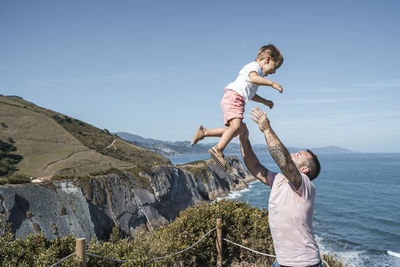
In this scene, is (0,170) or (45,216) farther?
(0,170)

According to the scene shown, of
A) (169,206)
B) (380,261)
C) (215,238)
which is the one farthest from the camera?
(169,206)

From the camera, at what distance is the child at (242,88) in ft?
12.9

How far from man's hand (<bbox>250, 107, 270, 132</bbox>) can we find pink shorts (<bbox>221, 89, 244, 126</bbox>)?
764 millimetres

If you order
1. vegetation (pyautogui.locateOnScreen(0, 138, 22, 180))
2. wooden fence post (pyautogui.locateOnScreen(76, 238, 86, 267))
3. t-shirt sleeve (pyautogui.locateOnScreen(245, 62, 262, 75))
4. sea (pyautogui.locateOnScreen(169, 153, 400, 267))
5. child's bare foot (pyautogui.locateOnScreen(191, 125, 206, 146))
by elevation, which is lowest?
sea (pyautogui.locateOnScreen(169, 153, 400, 267))

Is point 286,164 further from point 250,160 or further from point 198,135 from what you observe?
point 198,135

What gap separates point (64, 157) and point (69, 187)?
4038cm

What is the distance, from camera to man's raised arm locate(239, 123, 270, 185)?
3611 mm

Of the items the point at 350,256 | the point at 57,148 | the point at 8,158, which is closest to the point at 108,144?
the point at 57,148

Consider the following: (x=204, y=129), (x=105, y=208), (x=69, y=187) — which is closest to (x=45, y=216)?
(x=69, y=187)

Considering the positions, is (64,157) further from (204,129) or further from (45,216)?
(204,129)

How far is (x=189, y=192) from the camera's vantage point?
40.7 metres

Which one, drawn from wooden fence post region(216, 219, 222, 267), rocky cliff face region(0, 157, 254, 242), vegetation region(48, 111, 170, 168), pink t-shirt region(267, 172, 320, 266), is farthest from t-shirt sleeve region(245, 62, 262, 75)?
vegetation region(48, 111, 170, 168)

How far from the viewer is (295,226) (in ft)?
9.98

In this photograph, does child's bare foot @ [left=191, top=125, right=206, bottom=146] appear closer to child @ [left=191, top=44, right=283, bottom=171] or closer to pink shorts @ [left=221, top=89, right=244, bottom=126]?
child @ [left=191, top=44, right=283, bottom=171]
